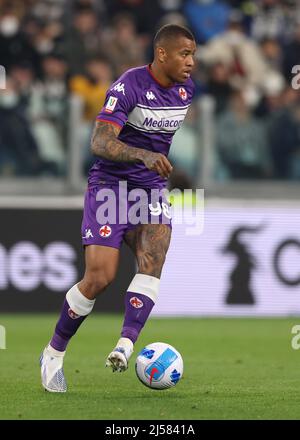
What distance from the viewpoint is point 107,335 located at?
39.9ft

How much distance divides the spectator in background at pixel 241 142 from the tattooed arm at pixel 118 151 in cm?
746

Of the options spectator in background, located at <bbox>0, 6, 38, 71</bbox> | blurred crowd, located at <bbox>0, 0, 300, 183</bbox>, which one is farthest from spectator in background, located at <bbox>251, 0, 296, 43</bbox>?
spectator in background, located at <bbox>0, 6, 38, 71</bbox>

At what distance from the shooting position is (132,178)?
25.3 feet

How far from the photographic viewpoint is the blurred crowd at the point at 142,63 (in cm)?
1428

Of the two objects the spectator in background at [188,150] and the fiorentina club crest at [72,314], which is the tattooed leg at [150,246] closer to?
the fiorentina club crest at [72,314]

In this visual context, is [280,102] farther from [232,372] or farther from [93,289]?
[93,289]

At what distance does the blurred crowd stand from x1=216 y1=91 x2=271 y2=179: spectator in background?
0.01 meters

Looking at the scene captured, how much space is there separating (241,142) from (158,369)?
7.99 meters

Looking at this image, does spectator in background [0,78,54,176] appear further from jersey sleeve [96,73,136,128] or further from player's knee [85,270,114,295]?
player's knee [85,270,114,295]

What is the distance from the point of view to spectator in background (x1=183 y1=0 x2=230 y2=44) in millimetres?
16594
